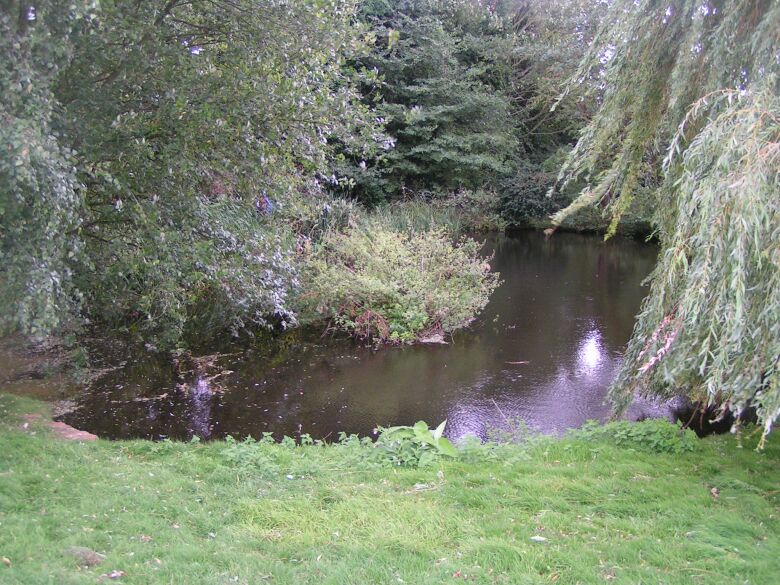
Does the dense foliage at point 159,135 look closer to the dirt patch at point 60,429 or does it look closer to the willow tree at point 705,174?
the dirt patch at point 60,429

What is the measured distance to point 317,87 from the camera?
6859mm

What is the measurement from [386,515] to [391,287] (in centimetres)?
786

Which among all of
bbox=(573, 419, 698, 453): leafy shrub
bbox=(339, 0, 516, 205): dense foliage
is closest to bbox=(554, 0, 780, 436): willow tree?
bbox=(573, 419, 698, 453): leafy shrub

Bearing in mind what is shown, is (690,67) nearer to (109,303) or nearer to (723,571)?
(723,571)

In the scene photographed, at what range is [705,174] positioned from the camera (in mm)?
4062

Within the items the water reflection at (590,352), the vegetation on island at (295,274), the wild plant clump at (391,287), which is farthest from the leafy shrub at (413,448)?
the wild plant clump at (391,287)

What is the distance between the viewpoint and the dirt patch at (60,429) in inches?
265

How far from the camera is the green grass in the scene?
3629 mm

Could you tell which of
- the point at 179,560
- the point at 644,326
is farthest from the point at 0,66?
the point at 644,326

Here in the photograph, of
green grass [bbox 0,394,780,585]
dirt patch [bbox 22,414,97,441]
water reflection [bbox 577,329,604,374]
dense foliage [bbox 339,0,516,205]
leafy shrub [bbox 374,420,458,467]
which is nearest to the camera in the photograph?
green grass [bbox 0,394,780,585]

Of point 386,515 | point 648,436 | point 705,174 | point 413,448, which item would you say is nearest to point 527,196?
point 648,436

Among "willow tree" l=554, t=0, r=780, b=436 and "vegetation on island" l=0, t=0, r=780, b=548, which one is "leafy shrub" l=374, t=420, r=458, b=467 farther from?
"willow tree" l=554, t=0, r=780, b=436

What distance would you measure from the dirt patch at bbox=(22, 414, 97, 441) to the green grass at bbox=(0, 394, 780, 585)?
53 centimetres

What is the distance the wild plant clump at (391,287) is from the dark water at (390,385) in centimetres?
44
